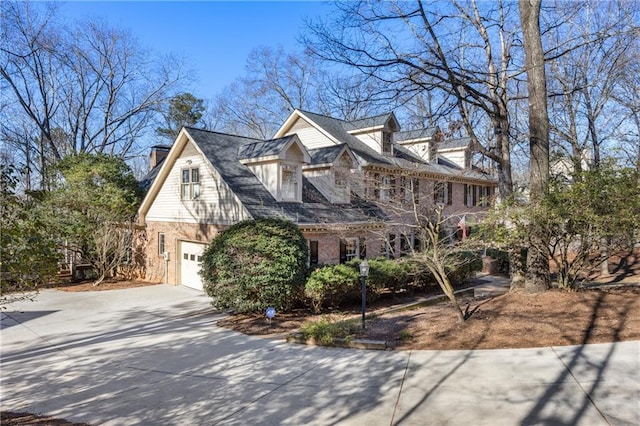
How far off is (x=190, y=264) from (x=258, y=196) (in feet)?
15.5

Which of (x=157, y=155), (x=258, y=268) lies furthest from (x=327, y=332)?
(x=157, y=155)

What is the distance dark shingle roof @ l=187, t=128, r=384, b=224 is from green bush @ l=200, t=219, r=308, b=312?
2.55 meters

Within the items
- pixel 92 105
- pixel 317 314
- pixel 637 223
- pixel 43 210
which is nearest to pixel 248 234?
pixel 317 314

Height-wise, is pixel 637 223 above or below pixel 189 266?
above

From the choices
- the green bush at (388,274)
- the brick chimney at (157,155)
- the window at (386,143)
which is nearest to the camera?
the green bush at (388,274)

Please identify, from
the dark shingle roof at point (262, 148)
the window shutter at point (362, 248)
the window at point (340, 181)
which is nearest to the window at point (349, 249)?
the window shutter at point (362, 248)

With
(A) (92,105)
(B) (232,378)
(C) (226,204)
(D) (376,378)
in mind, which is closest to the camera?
(D) (376,378)

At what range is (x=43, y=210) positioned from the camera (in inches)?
690

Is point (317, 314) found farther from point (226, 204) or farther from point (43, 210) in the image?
point (43, 210)

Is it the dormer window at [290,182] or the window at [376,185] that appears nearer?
the dormer window at [290,182]

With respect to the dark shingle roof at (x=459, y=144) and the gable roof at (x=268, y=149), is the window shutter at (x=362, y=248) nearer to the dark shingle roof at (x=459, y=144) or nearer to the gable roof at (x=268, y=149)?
the gable roof at (x=268, y=149)

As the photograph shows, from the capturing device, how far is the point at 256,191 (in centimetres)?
1566

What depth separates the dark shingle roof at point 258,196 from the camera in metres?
14.9

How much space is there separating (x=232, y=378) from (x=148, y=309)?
24.9 feet
